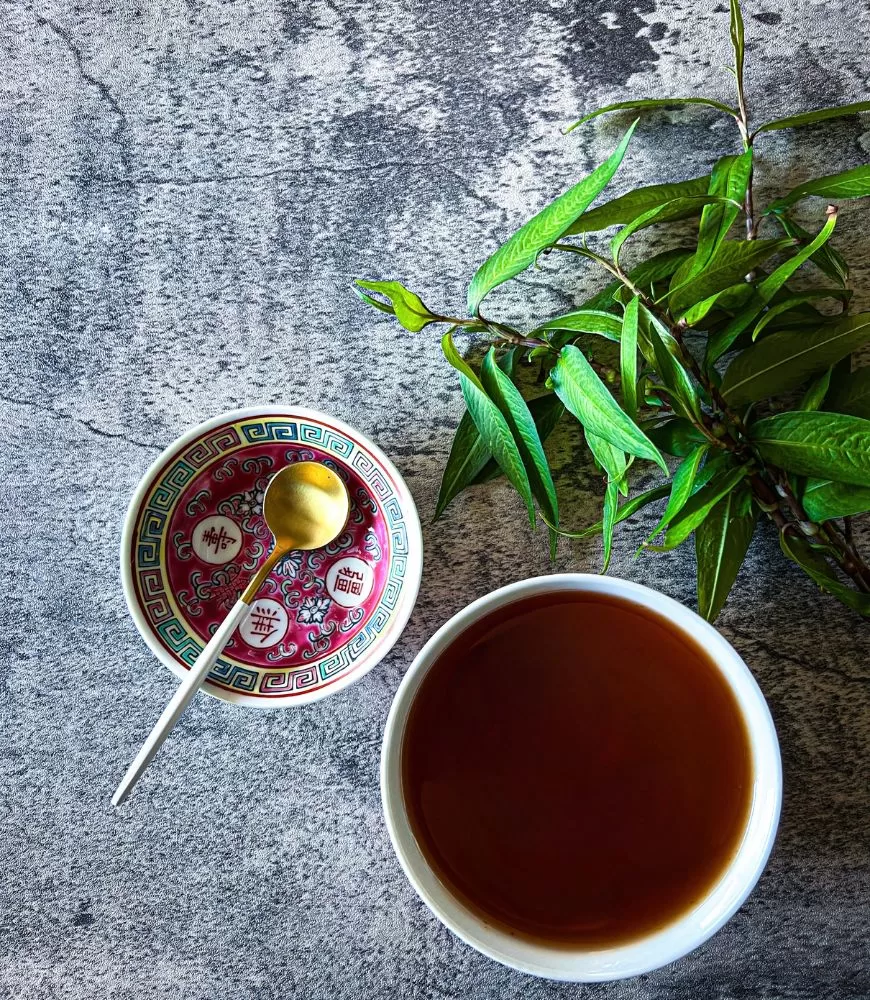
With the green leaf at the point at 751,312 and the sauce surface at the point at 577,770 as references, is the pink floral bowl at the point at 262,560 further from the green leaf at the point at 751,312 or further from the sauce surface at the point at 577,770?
the green leaf at the point at 751,312

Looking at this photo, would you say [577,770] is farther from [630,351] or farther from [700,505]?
[630,351]

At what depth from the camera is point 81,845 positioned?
849mm

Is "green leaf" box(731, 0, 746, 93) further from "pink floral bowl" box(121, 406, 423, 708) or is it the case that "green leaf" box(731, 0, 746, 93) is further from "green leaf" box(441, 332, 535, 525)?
"pink floral bowl" box(121, 406, 423, 708)

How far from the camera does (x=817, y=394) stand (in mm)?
687

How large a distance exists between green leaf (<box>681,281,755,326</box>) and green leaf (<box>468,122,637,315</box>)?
11cm

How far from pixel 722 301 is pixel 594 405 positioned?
0.50 ft

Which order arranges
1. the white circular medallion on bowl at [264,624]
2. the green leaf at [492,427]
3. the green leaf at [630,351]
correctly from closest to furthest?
the green leaf at [630,351] → the green leaf at [492,427] → the white circular medallion on bowl at [264,624]

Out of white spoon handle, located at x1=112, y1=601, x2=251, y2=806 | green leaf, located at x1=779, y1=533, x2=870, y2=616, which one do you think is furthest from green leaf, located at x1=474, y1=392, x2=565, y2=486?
white spoon handle, located at x1=112, y1=601, x2=251, y2=806

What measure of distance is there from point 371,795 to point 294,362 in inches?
17.3

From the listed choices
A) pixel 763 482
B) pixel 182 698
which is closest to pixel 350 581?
pixel 182 698

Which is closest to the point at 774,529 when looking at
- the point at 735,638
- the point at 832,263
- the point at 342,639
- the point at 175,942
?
the point at 735,638

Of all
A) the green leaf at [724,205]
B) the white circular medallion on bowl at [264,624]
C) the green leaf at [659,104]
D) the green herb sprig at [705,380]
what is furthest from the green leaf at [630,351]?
the white circular medallion on bowl at [264,624]

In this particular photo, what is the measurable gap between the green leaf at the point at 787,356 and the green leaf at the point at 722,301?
39mm

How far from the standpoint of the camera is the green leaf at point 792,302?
2.16 feet
